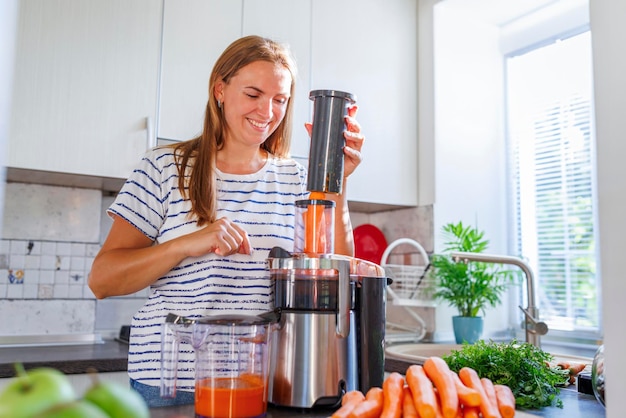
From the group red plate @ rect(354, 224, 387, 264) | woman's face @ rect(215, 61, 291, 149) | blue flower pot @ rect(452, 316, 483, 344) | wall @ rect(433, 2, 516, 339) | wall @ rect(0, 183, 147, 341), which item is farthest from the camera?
red plate @ rect(354, 224, 387, 264)

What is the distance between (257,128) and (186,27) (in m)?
0.94

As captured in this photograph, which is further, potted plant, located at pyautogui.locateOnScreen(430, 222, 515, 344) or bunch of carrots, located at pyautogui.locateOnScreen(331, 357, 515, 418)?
potted plant, located at pyautogui.locateOnScreen(430, 222, 515, 344)

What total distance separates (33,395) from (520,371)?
0.89 metres

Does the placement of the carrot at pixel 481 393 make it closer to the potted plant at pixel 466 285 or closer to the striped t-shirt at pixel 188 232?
the striped t-shirt at pixel 188 232

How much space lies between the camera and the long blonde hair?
1.21 meters

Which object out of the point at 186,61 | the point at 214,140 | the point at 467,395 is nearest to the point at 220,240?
the point at 214,140

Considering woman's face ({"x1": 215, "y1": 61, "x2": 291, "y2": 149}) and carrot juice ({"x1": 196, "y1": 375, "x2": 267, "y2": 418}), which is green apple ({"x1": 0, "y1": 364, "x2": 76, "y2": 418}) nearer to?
carrot juice ({"x1": 196, "y1": 375, "x2": 267, "y2": 418})

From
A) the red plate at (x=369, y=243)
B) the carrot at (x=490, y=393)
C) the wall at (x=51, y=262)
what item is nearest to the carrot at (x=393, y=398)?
the carrot at (x=490, y=393)

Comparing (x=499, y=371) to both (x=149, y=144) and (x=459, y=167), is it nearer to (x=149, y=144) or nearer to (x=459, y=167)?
(x=149, y=144)

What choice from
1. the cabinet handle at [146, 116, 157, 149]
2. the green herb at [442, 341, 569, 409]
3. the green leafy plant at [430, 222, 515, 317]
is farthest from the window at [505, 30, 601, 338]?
the cabinet handle at [146, 116, 157, 149]

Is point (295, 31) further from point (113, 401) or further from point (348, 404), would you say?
point (113, 401)

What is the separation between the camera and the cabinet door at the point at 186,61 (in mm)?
2002

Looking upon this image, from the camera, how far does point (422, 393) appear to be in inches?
31.8

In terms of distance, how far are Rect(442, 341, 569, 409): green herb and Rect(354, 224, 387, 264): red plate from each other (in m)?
1.37
